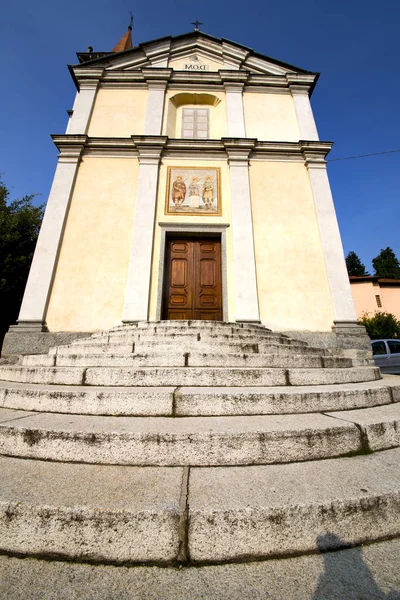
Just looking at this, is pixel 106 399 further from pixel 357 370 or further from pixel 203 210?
pixel 203 210

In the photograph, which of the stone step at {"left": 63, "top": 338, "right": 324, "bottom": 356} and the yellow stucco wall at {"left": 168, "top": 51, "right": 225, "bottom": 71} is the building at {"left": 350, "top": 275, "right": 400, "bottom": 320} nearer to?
the yellow stucco wall at {"left": 168, "top": 51, "right": 225, "bottom": 71}

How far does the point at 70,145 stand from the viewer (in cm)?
804

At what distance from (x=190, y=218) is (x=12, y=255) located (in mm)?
8358

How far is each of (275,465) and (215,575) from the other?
72 cm

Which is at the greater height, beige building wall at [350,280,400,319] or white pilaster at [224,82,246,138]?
white pilaster at [224,82,246,138]

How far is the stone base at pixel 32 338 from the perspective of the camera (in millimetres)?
6023

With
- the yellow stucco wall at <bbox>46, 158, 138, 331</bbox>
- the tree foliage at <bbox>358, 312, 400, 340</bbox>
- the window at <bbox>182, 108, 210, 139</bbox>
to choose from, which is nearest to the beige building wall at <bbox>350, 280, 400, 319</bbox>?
the tree foliage at <bbox>358, 312, 400, 340</bbox>

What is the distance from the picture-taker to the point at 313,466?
5.54 ft

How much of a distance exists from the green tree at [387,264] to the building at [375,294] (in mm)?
17440

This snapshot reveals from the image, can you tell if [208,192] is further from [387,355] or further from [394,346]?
[394,346]

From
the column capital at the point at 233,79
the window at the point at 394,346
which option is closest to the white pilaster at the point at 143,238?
the column capital at the point at 233,79

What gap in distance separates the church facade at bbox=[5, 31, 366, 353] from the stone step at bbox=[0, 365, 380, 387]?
3536 mm

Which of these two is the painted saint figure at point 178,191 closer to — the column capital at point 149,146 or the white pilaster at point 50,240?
the column capital at point 149,146

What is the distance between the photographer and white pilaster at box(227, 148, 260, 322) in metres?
6.76
